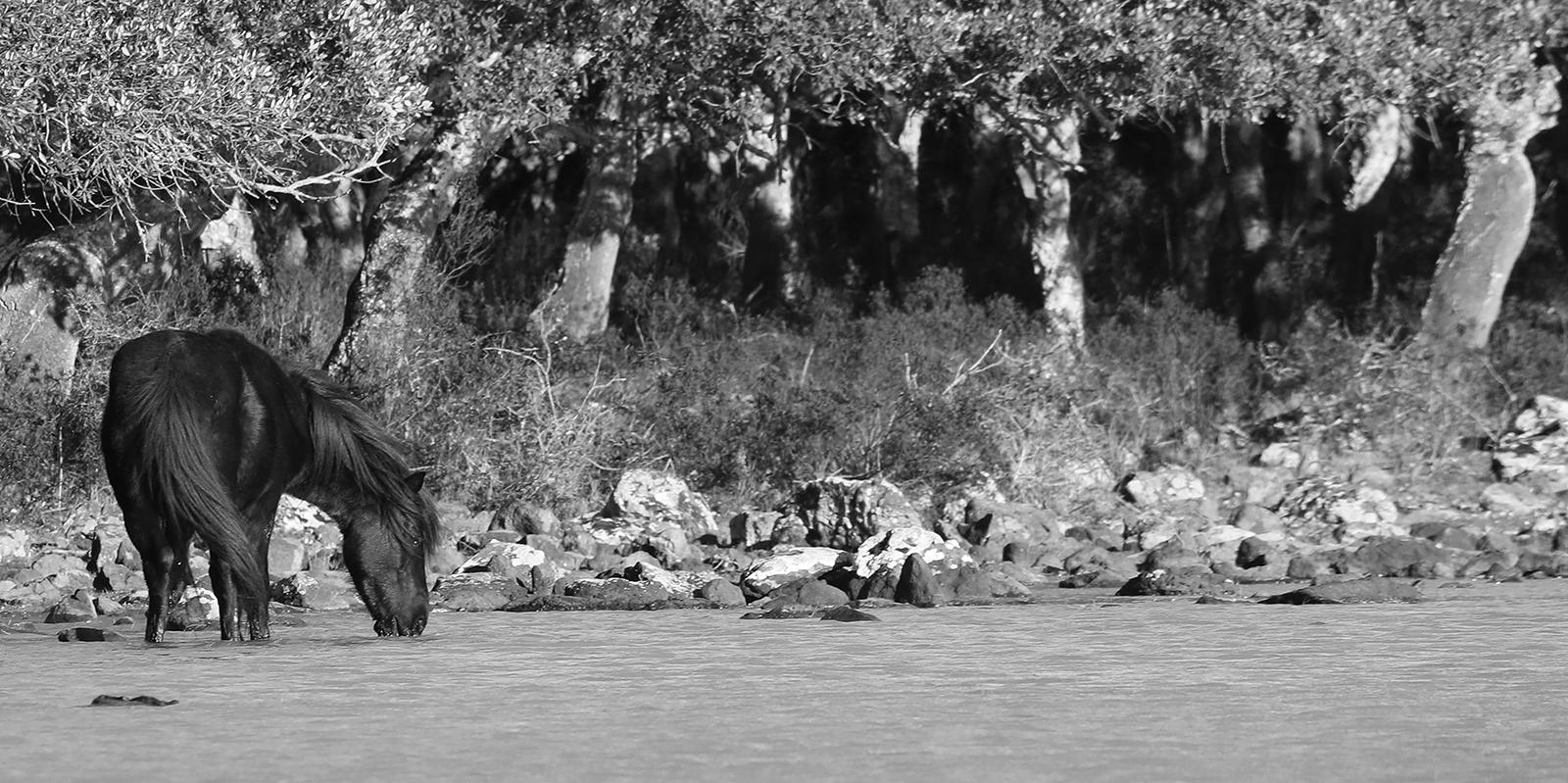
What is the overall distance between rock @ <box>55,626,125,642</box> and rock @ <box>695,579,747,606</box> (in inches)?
152

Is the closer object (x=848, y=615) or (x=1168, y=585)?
(x=848, y=615)

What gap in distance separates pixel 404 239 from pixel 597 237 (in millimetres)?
3529

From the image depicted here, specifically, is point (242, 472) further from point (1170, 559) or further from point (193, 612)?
point (1170, 559)

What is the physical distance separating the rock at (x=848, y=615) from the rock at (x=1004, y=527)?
4.35m

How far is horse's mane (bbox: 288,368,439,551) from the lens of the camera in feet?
35.6

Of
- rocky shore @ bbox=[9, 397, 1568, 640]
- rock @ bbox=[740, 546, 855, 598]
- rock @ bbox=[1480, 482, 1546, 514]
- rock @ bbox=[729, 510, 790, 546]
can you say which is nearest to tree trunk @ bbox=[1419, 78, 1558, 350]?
rocky shore @ bbox=[9, 397, 1568, 640]

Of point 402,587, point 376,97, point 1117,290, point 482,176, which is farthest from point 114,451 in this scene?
point 1117,290

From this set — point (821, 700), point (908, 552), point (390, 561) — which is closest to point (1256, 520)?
point (908, 552)

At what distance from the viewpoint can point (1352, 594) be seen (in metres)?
13.0

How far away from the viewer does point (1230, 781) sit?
244 inches

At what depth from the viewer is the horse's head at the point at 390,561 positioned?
1088 centimetres

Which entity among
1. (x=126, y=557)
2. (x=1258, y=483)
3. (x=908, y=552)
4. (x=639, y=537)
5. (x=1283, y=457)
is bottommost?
(x=126, y=557)

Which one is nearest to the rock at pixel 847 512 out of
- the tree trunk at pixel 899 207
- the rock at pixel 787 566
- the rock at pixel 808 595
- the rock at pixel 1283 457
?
Result: the rock at pixel 787 566

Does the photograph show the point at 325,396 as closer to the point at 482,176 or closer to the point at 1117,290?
the point at 482,176
